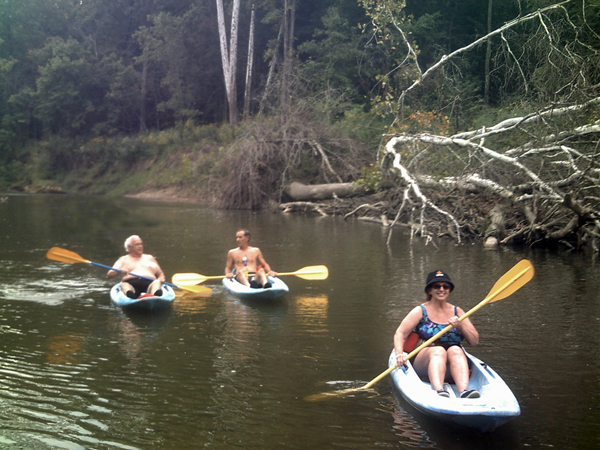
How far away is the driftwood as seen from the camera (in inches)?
791

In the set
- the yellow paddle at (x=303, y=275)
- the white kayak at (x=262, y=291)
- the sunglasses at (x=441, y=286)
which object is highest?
the sunglasses at (x=441, y=286)

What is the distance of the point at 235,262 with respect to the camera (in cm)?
927

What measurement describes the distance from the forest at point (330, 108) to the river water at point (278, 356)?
2.12 m

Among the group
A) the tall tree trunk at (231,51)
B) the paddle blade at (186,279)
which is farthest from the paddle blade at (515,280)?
the tall tree trunk at (231,51)

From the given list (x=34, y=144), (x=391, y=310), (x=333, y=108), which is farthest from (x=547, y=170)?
(x=34, y=144)

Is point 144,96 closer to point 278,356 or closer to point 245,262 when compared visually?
point 245,262

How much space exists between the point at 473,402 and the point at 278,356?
7.68 feet

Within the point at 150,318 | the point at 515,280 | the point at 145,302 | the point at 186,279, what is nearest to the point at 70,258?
the point at 186,279

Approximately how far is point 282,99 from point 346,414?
20.8 meters

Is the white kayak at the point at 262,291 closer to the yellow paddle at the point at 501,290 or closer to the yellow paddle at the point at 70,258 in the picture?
the yellow paddle at the point at 70,258

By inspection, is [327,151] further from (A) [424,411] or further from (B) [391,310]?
(A) [424,411]

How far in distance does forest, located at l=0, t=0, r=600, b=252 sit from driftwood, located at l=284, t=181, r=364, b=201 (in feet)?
0.26

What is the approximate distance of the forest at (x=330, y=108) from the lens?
12.4 metres

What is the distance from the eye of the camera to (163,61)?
3719 cm
